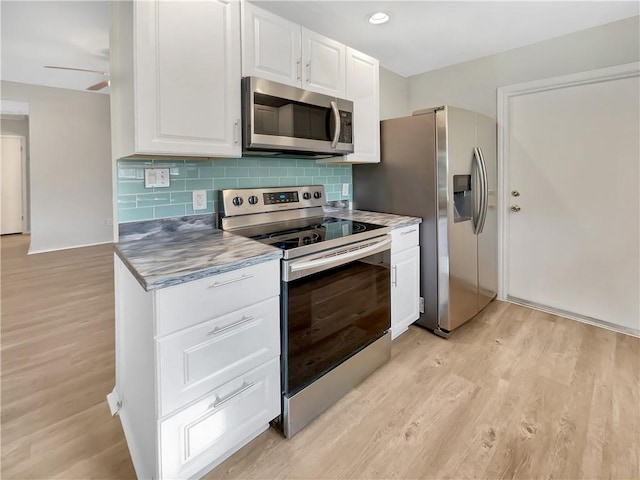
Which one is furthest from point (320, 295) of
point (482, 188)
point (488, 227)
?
point (488, 227)

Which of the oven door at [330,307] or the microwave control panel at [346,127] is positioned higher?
the microwave control panel at [346,127]

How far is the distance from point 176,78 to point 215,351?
46.6 inches

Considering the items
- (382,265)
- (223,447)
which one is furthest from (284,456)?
(382,265)

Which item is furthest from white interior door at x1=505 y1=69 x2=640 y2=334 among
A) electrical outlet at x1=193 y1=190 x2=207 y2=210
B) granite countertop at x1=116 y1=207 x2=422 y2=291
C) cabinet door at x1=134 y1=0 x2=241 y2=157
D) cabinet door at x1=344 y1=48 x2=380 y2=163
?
electrical outlet at x1=193 y1=190 x2=207 y2=210

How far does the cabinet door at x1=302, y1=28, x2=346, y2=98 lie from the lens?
6.43 feet

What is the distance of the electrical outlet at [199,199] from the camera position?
1.87 m

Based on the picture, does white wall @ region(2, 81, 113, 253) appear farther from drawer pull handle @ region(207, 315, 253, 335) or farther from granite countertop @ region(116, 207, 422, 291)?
drawer pull handle @ region(207, 315, 253, 335)

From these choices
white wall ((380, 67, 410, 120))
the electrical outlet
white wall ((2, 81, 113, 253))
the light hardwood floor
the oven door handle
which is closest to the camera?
the light hardwood floor

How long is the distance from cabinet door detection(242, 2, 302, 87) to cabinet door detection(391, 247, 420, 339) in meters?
1.31

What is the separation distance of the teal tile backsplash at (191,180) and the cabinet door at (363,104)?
1.33 feet

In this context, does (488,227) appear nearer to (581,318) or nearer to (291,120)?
(581,318)

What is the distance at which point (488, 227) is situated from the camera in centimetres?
281

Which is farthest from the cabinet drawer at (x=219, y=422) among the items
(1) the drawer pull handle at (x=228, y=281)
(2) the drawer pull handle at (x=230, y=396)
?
(1) the drawer pull handle at (x=228, y=281)

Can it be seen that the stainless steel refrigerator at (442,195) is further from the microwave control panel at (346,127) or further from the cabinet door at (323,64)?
the cabinet door at (323,64)
